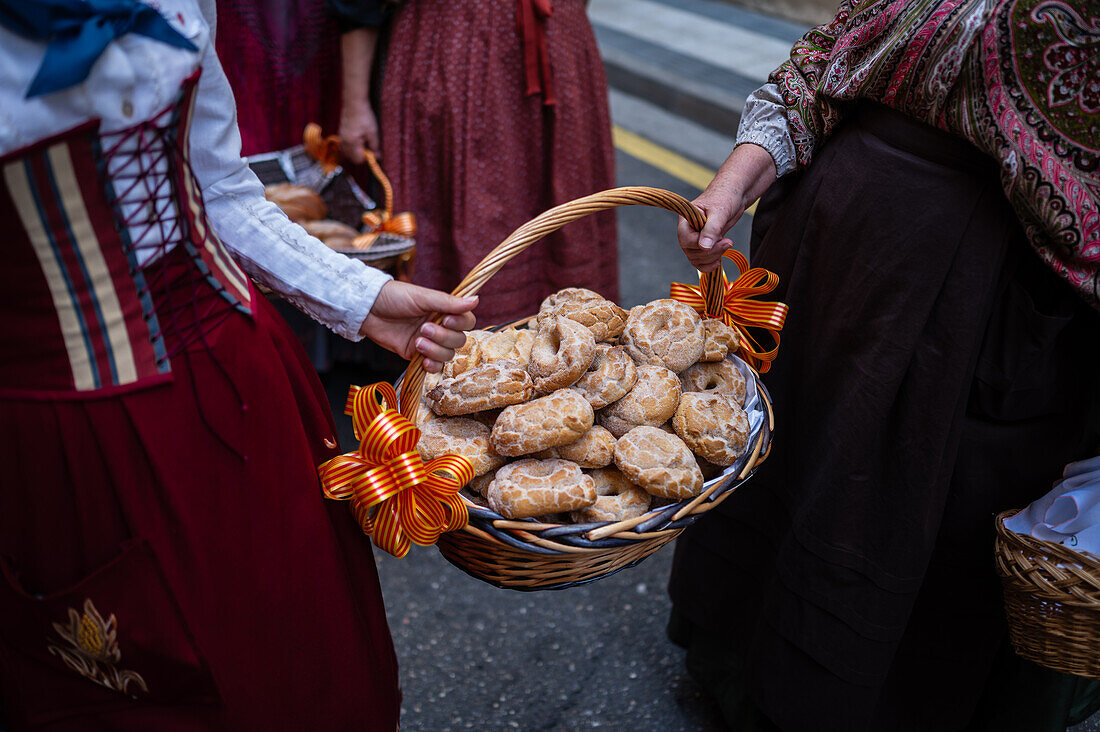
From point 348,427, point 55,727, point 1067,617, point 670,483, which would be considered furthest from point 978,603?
point 348,427

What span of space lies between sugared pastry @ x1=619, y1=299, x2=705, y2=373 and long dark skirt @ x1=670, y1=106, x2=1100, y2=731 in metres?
0.24

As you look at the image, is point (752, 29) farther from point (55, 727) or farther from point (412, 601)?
point (55, 727)

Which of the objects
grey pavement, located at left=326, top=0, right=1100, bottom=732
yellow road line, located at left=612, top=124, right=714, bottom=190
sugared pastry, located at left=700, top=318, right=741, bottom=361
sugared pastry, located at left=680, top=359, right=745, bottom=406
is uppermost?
sugared pastry, located at left=700, top=318, right=741, bottom=361

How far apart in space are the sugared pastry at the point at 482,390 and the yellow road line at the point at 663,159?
400cm

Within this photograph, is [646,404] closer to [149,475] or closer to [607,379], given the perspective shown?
[607,379]

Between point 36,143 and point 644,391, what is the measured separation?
98 centimetres

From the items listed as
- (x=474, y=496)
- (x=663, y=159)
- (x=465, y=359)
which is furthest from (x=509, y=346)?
(x=663, y=159)

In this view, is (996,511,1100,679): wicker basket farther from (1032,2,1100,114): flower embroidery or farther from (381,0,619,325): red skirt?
(381,0,619,325): red skirt

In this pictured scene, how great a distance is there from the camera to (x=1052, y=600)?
125 centimetres

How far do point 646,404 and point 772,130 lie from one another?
0.59m

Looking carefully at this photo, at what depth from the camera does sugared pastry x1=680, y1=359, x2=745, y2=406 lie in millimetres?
1571

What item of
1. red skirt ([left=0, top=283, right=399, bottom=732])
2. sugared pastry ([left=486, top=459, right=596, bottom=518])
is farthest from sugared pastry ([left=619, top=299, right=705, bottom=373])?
red skirt ([left=0, top=283, right=399, bottom=732])

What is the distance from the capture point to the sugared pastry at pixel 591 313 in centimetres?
161

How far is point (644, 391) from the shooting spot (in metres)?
1.49
